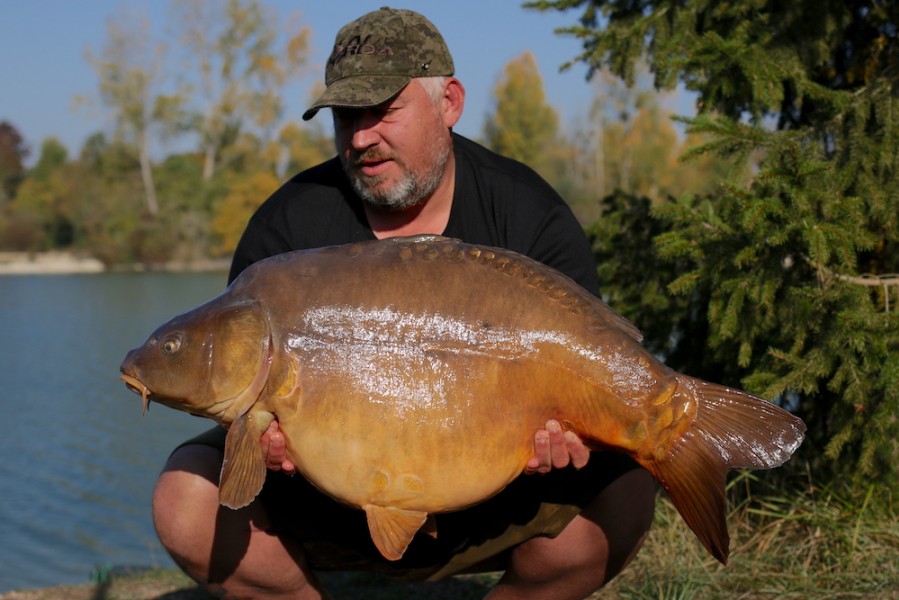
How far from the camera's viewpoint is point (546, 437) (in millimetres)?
1876

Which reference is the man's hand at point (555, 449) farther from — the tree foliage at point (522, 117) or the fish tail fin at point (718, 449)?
the tree foliage at point (522, 117)

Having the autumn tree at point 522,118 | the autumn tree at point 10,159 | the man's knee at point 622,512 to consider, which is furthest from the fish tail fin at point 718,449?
the autumn tree at point 10,159

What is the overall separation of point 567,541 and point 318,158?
28147 mm

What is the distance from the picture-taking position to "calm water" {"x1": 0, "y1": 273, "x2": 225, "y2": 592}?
5156 millimetres

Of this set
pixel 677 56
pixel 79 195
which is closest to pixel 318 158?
pixel 79 195

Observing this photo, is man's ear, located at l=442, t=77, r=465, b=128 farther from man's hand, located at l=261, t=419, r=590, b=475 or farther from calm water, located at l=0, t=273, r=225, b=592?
calm water, located at l=0, t=273, r=225, b=592

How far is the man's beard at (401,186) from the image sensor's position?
231 centimetres

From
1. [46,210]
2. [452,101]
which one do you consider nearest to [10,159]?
[46,210]

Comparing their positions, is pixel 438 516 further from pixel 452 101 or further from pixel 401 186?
pixel 452 101

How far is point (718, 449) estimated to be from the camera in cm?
181

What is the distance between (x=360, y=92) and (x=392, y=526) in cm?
103

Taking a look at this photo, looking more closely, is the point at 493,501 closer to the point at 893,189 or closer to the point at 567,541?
the point at 567,541

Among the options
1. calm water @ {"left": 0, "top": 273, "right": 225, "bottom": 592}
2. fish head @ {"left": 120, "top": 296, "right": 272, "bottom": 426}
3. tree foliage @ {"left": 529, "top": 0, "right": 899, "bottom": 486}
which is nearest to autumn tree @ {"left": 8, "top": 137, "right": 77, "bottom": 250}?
calm water @ {"left": 0, "top": 273, "right": 225, "bottom": 592}

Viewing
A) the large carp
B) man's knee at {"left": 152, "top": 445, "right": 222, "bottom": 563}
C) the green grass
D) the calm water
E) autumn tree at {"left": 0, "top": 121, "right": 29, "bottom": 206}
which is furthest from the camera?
autumn tree at {"left": 0, "top": 121, "right": 29, "bottom": 206}
